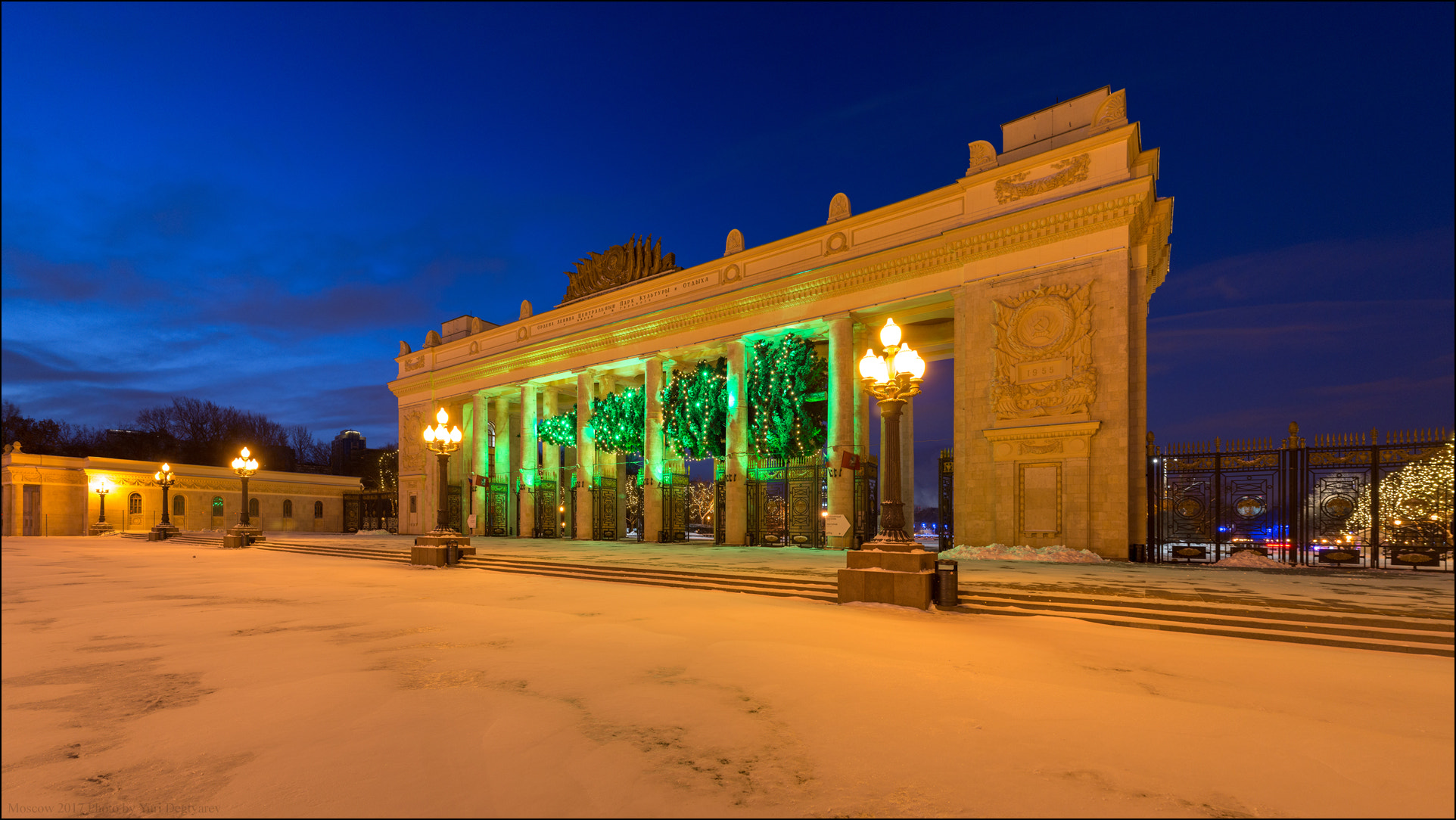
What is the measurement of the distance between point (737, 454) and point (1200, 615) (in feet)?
51.7

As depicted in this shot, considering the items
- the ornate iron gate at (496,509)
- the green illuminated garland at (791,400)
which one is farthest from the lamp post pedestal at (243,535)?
the green illuminated garland at (791,400)

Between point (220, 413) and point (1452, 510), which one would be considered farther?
point (220, 413)

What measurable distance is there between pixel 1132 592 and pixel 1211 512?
824cm

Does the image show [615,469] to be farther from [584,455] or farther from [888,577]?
[888,577]

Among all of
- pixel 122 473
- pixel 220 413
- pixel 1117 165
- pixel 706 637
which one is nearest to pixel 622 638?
pixel 706 637

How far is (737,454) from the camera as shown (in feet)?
75.0

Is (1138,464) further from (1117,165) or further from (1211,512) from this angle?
(1117,165)

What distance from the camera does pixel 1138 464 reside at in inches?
623

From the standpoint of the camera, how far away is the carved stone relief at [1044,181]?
53.5 ft

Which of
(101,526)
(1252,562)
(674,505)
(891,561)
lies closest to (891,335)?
(891,561)

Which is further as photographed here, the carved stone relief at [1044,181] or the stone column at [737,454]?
the stone column at [737,454]

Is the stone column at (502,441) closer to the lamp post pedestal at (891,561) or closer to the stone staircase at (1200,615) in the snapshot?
the stone staircase at (1200,615)

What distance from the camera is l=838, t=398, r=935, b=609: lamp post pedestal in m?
9.15

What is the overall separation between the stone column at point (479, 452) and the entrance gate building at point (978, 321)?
6.64 metres
